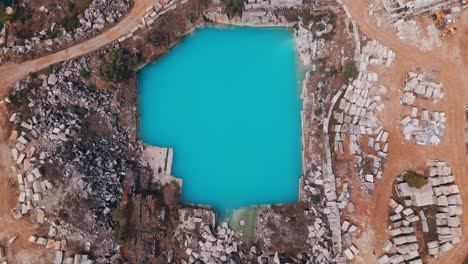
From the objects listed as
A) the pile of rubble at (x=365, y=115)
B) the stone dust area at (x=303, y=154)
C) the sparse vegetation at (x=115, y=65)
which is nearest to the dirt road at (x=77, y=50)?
the stone dust area at (x=303, y=154)

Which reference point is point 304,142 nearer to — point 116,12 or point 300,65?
point 300,65

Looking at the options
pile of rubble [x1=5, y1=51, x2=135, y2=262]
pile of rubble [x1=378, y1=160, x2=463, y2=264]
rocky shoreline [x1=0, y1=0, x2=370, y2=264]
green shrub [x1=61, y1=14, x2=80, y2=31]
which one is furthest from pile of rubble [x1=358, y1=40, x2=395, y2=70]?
green shrub [x1=61, y1=14, x2=80, y2=31]

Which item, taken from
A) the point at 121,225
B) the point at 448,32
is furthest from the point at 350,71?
the point at 121,225

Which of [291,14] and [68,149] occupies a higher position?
[291,14]

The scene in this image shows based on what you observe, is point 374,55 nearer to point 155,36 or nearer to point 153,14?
point 155,36

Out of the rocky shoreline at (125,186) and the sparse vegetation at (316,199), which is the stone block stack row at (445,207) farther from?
the sparse vegetation at (316,199)

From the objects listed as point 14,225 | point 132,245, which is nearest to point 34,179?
point 14,225

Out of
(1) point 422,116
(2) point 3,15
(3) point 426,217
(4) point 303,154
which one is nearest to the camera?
(3) point 426,217
